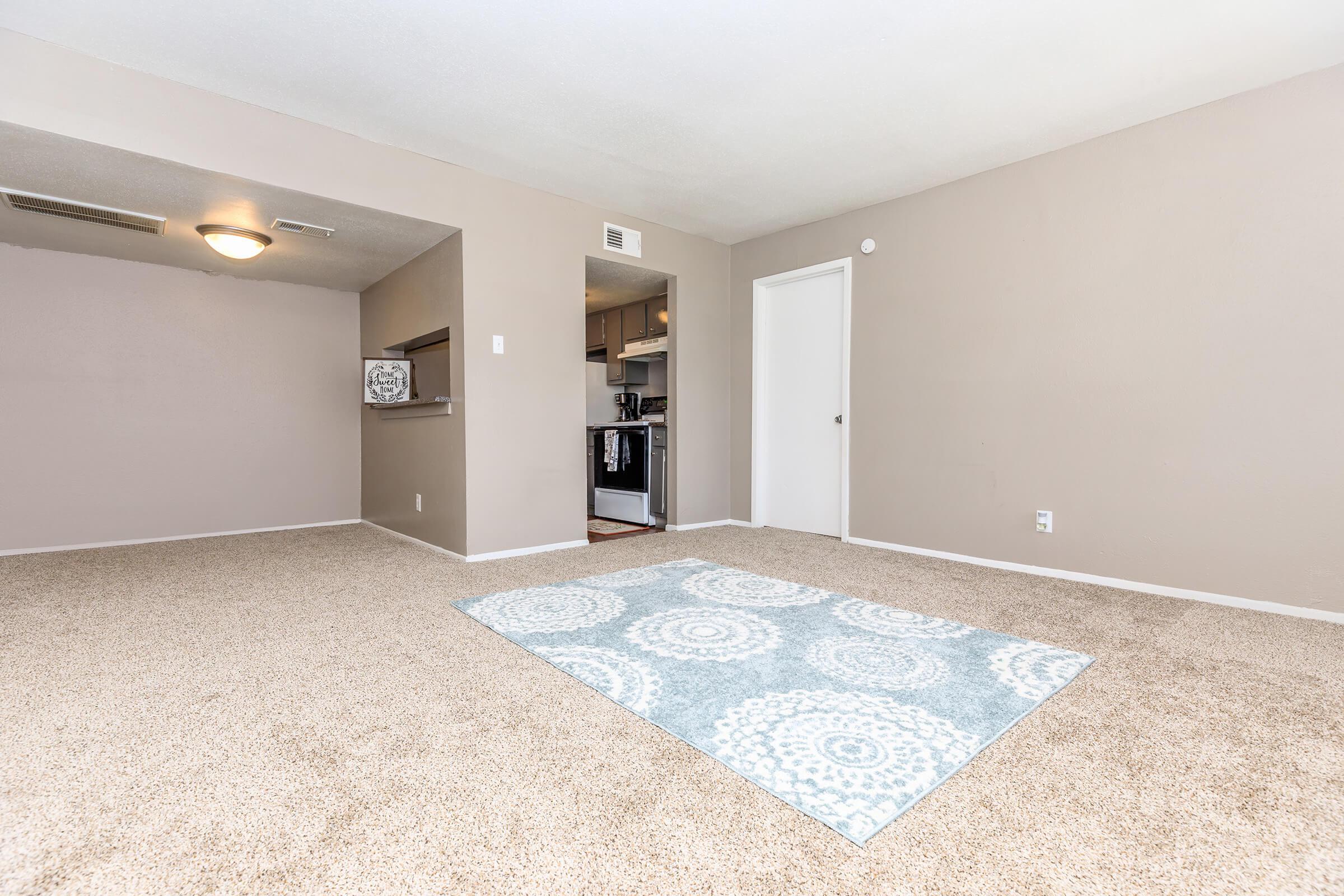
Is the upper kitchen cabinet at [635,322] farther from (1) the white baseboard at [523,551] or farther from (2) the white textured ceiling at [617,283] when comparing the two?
(1) the white baseboard at [523,551]

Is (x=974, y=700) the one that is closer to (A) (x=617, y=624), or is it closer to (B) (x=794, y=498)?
(A) (x=617, y=624)

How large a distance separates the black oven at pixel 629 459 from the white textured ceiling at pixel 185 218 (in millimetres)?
2160

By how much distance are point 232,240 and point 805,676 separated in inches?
160

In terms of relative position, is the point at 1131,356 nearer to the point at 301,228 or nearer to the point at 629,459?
the point at 629,459

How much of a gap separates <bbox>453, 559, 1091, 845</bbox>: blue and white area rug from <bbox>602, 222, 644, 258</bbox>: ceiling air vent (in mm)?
2541

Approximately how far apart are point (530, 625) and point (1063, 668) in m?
1.95

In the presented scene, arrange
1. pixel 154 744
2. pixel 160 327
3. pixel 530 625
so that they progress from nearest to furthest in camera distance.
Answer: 1. pixel 154 744
2. pixel 530 625
3. pixel 160 327

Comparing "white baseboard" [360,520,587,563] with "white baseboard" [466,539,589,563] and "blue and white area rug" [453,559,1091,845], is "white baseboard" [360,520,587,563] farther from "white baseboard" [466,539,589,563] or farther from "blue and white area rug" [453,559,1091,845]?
"blue and white area rug" [453,559,1091,845]

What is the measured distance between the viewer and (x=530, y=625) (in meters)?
2.50

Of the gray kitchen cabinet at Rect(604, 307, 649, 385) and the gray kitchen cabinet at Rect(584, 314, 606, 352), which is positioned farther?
the gray kitchen cabinet at Rect(584, 314, 606, 352)

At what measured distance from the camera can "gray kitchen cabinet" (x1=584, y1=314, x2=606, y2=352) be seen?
6051 millimetres

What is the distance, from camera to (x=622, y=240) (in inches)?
175

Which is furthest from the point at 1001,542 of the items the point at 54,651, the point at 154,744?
the point at 54,651

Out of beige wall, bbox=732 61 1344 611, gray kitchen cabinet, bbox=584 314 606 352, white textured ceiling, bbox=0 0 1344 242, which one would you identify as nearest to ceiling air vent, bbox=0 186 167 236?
white textured ceiling, bbox=0 0 1344 242
